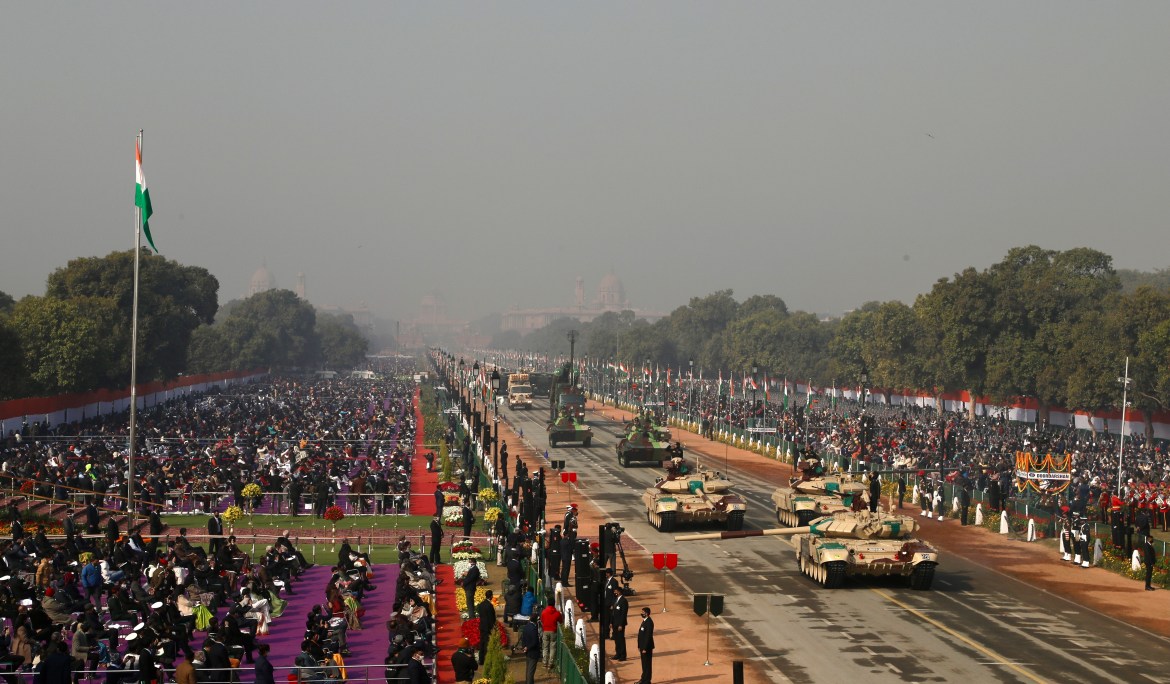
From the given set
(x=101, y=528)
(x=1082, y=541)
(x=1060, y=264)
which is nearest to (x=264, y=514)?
Answer: (x=101, y=528)

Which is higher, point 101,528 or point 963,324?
point 963,324

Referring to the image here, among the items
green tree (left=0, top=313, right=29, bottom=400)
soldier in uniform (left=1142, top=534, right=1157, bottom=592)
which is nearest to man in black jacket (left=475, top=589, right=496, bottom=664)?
soldier in uniform (left=1142, top=534, right=1157, bottom=592)

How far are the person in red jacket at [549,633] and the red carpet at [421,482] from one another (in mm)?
21294

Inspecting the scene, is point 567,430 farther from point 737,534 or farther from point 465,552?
point 737,534

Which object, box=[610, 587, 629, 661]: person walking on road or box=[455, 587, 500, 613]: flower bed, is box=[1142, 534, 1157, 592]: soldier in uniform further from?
box=[455, 587, 500, 613]: flower bed

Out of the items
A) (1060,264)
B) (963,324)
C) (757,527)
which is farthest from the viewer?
(1060,264)

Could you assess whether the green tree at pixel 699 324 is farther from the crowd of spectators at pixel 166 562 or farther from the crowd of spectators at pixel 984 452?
the crowd of spectators at pixel 166 562

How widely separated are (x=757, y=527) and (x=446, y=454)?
2352 centimetres

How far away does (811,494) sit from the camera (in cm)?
4278

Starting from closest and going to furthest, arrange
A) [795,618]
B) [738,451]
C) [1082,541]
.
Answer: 1. [795,618]
2. [1082,541]
3. [738,451]

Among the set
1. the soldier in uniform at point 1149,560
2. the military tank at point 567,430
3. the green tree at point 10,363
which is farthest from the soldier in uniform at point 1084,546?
the green tree at point 10,363

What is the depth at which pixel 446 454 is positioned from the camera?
64.4 meters

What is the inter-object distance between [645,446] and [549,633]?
42.2 metres

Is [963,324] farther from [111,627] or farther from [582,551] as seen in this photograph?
[111,627]
